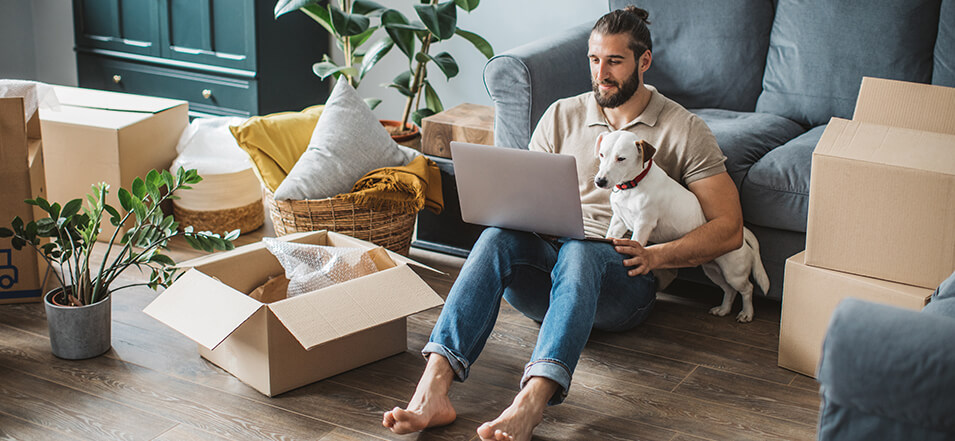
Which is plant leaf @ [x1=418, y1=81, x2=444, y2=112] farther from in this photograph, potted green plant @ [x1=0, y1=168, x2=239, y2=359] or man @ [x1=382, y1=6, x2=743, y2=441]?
potted green plant @ [x1=0, y1=168, x2=239, y2=359]

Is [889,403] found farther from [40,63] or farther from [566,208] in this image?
[40,63]

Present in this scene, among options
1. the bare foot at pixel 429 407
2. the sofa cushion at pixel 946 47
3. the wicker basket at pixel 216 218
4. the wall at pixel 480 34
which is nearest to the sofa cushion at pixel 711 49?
the wall at pixel 480 34

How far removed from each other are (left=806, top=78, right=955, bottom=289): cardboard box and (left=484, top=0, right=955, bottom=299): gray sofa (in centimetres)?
36

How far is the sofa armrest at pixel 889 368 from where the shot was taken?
943mm

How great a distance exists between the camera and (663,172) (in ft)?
6.62

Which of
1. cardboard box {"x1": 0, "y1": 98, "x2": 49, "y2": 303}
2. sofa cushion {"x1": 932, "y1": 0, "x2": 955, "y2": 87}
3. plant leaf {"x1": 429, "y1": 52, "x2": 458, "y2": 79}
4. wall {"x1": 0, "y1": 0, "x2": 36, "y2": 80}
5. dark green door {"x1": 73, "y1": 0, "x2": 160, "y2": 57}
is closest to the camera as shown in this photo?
cardboard box {"x1": 0, "y1": 98, "x2": 49, "y2": 303}

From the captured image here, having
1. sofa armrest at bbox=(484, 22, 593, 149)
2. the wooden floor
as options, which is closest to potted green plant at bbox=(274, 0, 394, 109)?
sofa armrest at bbox=(484, 22, 593, 149)

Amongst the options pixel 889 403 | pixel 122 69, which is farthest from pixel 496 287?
pixel 122 69

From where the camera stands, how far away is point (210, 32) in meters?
3.44

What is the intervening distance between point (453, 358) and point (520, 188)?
1.32 feet

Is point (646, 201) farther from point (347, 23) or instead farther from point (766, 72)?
point (347, 23)

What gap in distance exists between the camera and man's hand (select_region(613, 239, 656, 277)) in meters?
1.94

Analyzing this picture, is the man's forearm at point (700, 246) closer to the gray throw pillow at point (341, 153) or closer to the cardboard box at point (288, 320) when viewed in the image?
the cardboard box at point (288, 320)

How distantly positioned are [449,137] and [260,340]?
45.2 inches
